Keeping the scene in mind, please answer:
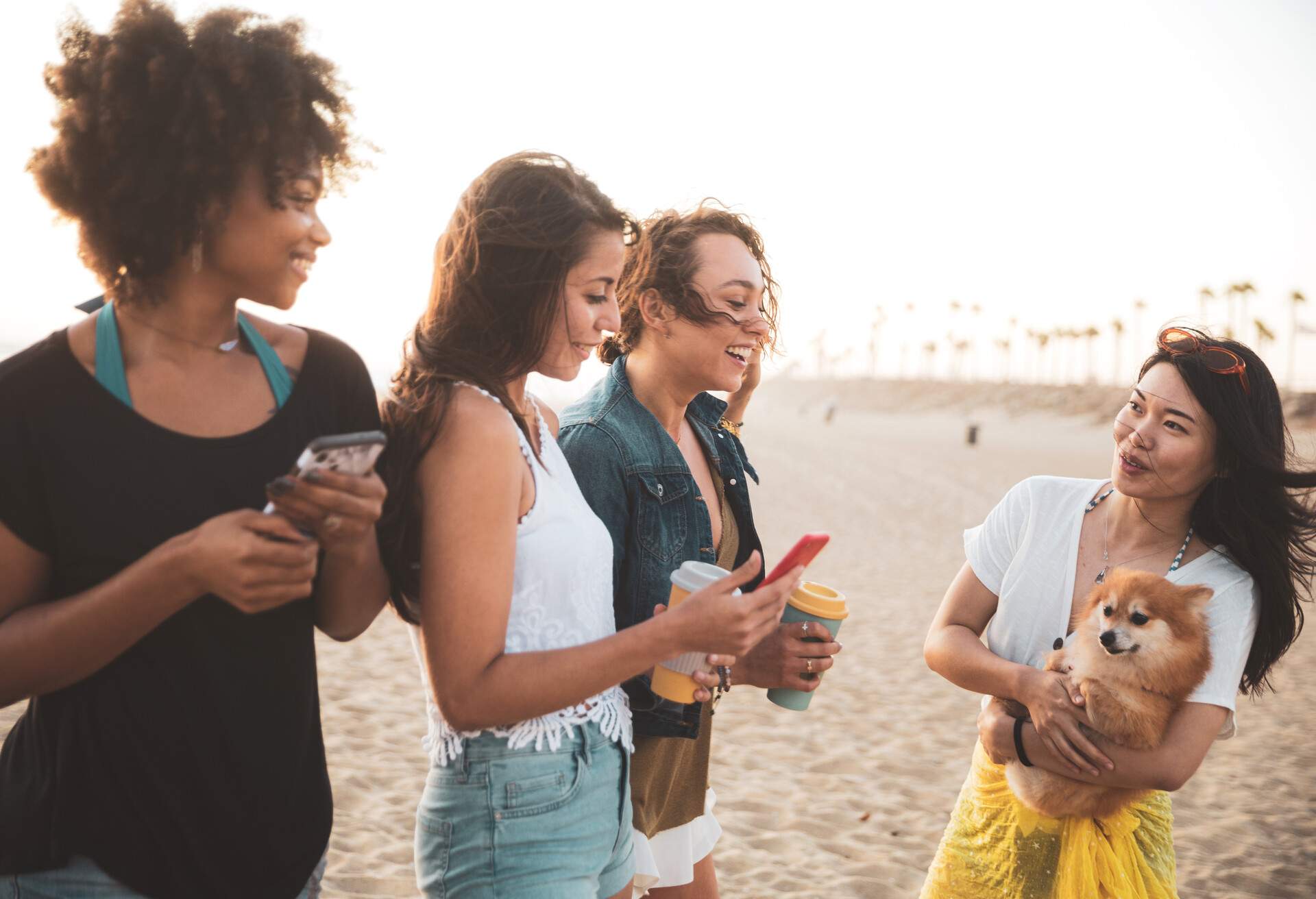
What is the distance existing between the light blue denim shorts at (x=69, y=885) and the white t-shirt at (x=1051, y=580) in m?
2.20

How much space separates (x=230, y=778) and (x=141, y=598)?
394mm

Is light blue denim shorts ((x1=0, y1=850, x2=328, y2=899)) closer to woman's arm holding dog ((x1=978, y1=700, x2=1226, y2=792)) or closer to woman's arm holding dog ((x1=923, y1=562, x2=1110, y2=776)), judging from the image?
woman's arm holding dog ((x1=923, y1=562, x2=1110, y2=776))

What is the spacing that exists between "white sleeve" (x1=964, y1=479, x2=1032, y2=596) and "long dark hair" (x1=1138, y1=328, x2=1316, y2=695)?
0.50 metres

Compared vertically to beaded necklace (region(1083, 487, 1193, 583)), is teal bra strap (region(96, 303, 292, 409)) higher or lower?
higher

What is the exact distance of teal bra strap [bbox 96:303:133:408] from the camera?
1.47 metres

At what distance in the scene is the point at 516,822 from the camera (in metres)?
1.72

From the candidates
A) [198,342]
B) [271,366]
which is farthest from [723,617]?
[198,342]

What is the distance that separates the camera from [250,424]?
1596 mm

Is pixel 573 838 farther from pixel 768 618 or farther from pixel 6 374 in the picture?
pixel 6 374

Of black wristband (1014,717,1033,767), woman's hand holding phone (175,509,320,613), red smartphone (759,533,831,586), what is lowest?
black wristband (1014,717,1033,767)

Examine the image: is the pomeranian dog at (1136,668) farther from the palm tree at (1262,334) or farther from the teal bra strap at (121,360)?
the palm tree at (1262,334)

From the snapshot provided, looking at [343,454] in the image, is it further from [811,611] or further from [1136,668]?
[1136,668]

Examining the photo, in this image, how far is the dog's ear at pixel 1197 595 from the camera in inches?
90.1

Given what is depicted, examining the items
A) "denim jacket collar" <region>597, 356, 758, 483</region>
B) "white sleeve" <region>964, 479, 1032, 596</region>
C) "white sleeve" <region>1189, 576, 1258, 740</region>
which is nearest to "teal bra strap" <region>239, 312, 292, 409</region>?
"denim jacket collar" <region>597, 356, 758, 483</region>
